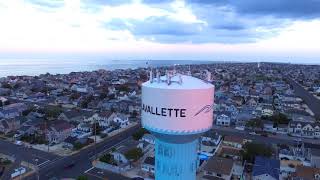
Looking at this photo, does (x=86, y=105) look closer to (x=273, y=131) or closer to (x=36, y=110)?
(x=36, y=110)

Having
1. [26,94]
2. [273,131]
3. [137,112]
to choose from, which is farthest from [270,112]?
[26,94]

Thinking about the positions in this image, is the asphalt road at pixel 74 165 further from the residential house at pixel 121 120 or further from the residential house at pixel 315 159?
the residential house at pixel 315 159

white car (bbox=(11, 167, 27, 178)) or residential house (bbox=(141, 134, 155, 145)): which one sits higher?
residential house (bbox=(141, 134, 155, 145))

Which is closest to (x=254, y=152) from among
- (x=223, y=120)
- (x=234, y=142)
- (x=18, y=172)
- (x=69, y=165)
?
(x=234, y=142)

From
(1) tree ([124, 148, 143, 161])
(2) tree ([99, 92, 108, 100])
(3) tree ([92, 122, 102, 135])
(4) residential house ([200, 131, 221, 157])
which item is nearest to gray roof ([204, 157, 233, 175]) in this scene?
(4) residential house ([200, 131, 221, 157])

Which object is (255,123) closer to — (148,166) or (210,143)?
(210,143)

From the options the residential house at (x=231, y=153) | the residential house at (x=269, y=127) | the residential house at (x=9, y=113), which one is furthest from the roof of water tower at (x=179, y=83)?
the residential house at (x=9, y=113)

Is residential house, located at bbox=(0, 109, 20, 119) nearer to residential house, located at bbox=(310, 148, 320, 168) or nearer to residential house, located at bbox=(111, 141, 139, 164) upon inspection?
residential house, located at bbox=(111, 141, 139, 164)
